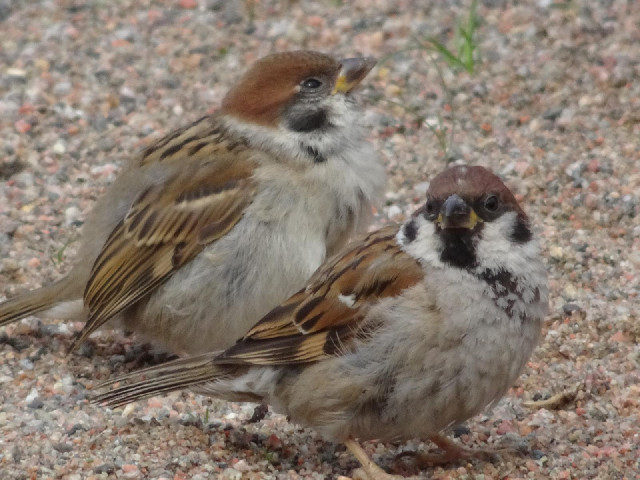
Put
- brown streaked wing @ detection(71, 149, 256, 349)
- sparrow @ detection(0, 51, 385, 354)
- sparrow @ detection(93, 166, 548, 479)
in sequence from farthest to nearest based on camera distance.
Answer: brown streaked wing @ detection(71, 149, 256, 349), sparrow @ detection(0, 51, 385, 354), sparrow @ detection(93, 166, 548, 479)

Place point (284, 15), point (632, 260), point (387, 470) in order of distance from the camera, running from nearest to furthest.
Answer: point (387, 470)
point (632, 260)
point (284, 15)

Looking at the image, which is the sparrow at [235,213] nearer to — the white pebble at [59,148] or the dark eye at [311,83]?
the dark eye at [311,83]

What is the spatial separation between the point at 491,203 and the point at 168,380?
52.1 inches

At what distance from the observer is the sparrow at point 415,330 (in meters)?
4.01

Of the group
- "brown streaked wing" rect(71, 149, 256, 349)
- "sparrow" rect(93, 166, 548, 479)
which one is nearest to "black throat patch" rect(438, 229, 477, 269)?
"sparrow" rect(93, 166, 548, 479)

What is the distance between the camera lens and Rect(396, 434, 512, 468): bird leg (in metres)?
4.39

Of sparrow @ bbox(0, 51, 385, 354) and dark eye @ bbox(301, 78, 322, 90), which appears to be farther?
dark eye @ bbox(301, 78, 322, 90)

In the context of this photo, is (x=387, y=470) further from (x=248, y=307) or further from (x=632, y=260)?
(x=632, y=260)

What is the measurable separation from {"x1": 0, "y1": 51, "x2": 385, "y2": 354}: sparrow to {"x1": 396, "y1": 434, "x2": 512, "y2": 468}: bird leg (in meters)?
0.93

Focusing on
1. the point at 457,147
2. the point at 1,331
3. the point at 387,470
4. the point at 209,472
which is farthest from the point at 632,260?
the point at 1,331

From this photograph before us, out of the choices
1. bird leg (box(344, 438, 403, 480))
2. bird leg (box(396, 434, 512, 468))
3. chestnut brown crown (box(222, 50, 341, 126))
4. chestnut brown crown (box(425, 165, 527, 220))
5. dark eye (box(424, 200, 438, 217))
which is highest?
chestnut brown crown (box(425, 165, 527, 220))

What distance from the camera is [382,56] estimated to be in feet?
24.0

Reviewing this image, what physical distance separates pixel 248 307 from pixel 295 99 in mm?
895

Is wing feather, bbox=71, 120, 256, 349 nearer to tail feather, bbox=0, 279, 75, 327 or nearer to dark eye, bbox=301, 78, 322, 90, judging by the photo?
tail feather, bbox=0, 279, 75, 327
